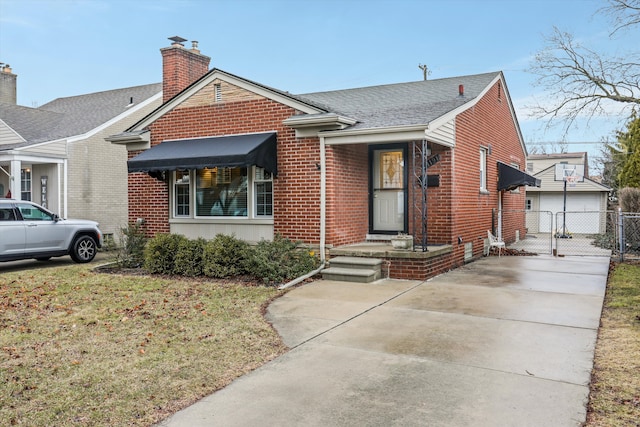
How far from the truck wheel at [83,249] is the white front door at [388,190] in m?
7.48

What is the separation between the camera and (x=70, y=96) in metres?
23.6

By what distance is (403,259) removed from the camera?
30.9 ft

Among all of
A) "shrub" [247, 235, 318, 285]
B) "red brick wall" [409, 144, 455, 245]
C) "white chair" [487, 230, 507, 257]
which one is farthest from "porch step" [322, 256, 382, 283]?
"white chair" [487, 230, 507, 257]

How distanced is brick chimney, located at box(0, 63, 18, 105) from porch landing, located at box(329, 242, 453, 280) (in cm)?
2018

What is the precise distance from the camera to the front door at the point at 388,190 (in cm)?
1145

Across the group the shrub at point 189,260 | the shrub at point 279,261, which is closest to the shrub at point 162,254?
the shrub at point 189,260

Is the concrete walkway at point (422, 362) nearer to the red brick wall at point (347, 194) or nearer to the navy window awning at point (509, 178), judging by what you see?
the red brick wall at point (347, 194)

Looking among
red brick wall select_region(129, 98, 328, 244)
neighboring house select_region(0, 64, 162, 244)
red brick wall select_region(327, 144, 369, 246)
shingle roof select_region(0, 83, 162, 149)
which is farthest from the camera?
shingle roof select_region(0, 83, 162, 149)

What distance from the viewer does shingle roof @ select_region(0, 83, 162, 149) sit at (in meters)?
17.9

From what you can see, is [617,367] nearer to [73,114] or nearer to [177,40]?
[177,40]

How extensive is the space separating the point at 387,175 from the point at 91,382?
864 centimetres

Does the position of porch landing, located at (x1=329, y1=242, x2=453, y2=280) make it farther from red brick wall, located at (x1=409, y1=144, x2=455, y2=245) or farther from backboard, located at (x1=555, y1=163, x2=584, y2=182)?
backboard, located at (x1=555, y1=163, x2=584, y2=182)

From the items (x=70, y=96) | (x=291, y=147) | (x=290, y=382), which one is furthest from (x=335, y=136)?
(x=70, y=96)

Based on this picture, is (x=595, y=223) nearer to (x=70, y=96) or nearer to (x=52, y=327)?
(x=52, y=327)
